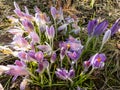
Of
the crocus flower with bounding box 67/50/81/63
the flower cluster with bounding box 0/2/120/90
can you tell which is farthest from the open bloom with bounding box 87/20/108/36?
the crocus flower with bounding box 67/50/81/63

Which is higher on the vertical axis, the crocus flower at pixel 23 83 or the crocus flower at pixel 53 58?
the crocus flower at pixel 53 58

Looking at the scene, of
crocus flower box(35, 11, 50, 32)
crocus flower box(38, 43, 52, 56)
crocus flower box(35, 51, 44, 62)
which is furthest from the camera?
crocus flower box(35, 11, 50, 32)

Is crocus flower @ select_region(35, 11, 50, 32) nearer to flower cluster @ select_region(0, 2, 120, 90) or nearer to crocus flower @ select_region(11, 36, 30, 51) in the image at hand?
flower cluster @ select_region(0, 2, 120, 90)

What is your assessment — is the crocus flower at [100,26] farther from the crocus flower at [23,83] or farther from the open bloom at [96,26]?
the crocus flower at [23,83]

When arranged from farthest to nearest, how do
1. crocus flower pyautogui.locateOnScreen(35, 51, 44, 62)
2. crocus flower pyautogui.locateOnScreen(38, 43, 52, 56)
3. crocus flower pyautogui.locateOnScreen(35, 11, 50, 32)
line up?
crocus flower pyautogui.locateOnScreen(35, 11, 50, 32) → crocus flower pyautogui.locateOnScreen(38, 43, 52, 56) → crocus flower pyautogui.locateOnScreen(35, 51, 44, 62)

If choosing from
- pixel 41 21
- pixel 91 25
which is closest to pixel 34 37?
pixel 41 21

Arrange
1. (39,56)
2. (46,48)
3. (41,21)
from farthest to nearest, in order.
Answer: (41,21) < (46,48) < (39,56)

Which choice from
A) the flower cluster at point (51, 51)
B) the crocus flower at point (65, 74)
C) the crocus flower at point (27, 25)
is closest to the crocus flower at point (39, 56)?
the flower cluster at point (51, 51)

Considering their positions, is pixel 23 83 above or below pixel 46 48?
below

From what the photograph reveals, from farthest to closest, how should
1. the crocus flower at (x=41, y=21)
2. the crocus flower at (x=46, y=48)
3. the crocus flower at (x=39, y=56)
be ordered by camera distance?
the crocus flower at (x=41, y=21), the crocus flower at (x=46, y=48), the crocus flower at (x=39, y=56)

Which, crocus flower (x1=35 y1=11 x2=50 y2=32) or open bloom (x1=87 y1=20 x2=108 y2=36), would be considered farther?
crocus flower (x1=35 y1=11 x2=50 y2=32)

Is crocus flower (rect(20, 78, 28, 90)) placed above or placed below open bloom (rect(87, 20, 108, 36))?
below

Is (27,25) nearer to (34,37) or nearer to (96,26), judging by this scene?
(34,37)
